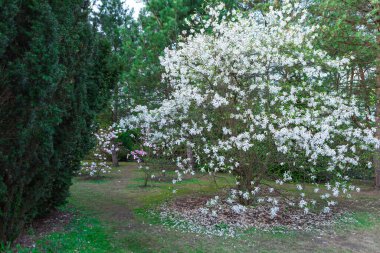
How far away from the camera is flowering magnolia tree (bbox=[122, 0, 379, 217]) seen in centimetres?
652

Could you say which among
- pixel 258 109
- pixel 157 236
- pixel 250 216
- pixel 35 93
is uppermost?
pixel 258 109

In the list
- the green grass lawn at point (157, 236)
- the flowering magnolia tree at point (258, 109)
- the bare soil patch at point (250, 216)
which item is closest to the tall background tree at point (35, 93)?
the green grass lawn at point (157, 236)

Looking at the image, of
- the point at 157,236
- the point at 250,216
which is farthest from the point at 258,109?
the point at 157,236

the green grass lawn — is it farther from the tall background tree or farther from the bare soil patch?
the tall background tree

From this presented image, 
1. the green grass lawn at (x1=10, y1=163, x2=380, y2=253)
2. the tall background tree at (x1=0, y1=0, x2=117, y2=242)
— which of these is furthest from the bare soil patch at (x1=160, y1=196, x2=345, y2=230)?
the tall background tree at (x1=0, y1=0, x2=117, y2=242)

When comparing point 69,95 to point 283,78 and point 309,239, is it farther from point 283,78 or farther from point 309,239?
point 309,239

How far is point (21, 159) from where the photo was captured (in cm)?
483

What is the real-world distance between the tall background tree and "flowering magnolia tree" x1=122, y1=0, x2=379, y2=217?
6.71 ft

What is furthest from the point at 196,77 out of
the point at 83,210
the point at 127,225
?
the point at 83,210

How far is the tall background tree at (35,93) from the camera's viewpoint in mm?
4398

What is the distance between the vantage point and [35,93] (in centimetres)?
451

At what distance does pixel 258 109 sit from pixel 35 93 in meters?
4.02

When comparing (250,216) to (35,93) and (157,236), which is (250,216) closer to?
(157,236)

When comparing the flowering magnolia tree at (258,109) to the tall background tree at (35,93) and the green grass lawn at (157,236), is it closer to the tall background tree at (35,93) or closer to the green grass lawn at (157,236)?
the green grass lawn at (157,236)
